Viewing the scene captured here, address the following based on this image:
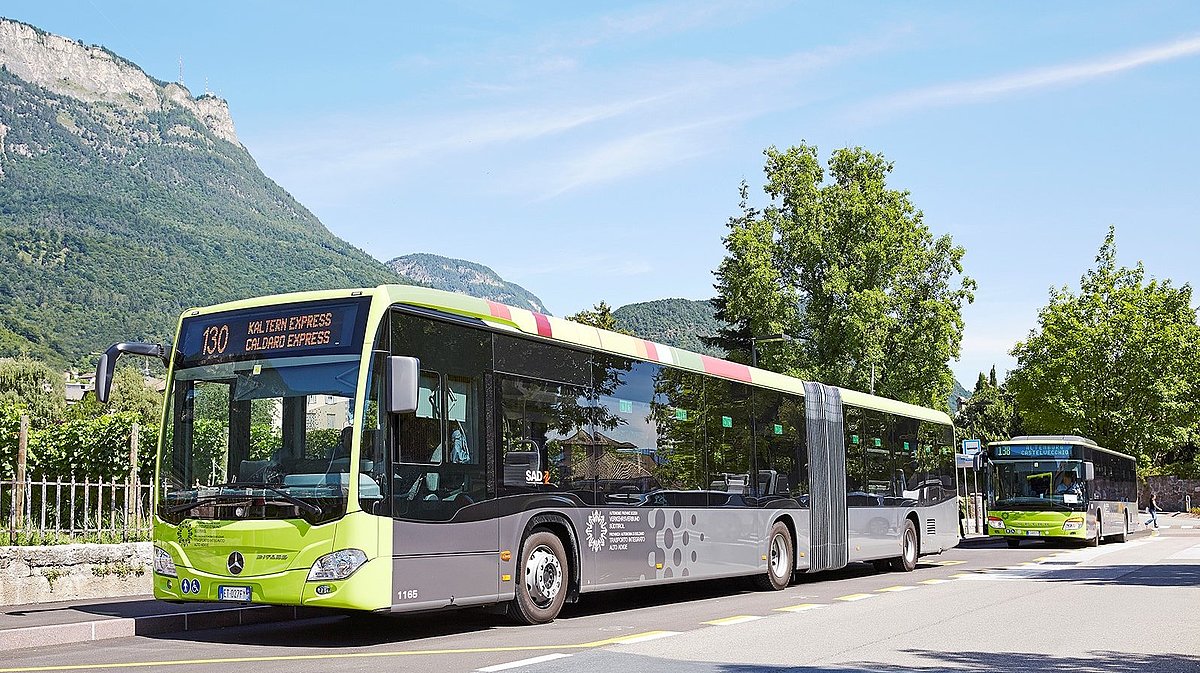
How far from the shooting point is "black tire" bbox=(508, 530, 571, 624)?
13.0m

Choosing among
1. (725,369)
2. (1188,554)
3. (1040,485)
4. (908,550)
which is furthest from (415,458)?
(1040,485)

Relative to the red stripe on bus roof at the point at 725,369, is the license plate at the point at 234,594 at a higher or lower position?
lower

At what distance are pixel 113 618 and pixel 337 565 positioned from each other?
294 centimetres

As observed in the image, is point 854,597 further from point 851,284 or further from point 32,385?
point 32,385

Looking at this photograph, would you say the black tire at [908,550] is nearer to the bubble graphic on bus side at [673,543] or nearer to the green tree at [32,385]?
the bubble graphic on bus side at [673,543]

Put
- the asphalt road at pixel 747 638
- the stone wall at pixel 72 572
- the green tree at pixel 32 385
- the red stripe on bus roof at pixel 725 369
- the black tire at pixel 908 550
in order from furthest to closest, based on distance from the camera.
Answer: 1. the green tree at pixel 32 385
2. the black tire at pixel 908 550
3. the red stripe on bus roof at pixel 725 369
4. the stone wall at pixel 72 572
5. the asphalt road at pixel 747 638

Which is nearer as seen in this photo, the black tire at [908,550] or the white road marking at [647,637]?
the white road marking at [647,637]

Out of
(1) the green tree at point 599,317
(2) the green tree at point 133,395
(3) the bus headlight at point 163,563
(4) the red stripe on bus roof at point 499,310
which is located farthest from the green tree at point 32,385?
(4) the red stripe on bus roof at point 499,310

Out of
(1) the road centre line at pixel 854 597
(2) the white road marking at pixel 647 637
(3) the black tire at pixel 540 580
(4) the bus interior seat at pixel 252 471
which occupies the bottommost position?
(1) the road centre line at pixel 854 597

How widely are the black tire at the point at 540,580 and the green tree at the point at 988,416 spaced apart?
97836mm

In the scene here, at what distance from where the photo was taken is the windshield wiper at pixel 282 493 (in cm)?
1103

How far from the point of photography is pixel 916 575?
22.4 metres

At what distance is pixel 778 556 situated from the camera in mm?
18938

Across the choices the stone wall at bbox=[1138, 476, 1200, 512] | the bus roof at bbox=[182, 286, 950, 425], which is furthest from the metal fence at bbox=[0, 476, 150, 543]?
the stone wall at bbox=[1138, 476, 1200, 512]
